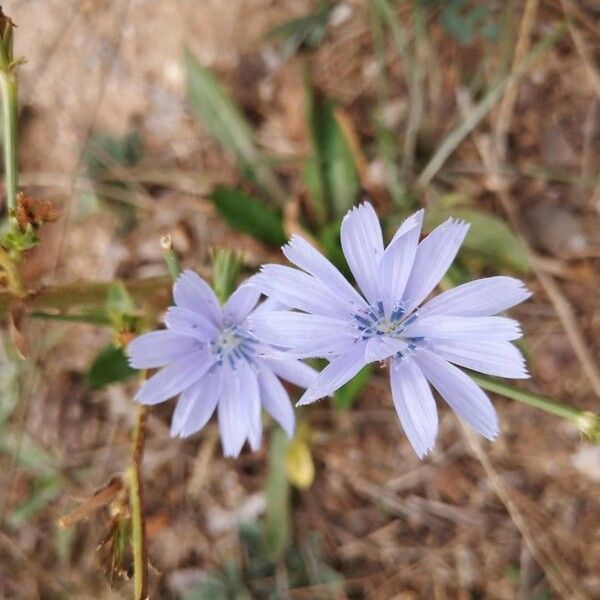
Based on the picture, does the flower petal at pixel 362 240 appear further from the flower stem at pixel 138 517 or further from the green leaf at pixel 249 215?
the green leaf at pixel 249 215

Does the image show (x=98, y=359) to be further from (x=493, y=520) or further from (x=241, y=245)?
(x=493, y=520)

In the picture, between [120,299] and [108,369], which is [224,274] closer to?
[120,299]

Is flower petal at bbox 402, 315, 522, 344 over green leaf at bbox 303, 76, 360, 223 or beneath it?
beneath

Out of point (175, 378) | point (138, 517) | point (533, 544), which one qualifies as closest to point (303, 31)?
point (175, 378)

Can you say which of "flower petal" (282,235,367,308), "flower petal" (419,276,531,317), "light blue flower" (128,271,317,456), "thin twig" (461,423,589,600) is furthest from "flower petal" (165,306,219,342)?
"thin twig" (461,423,589,600)

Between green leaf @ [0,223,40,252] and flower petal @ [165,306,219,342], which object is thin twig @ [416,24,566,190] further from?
green leaf @ [0,223,40,252]
